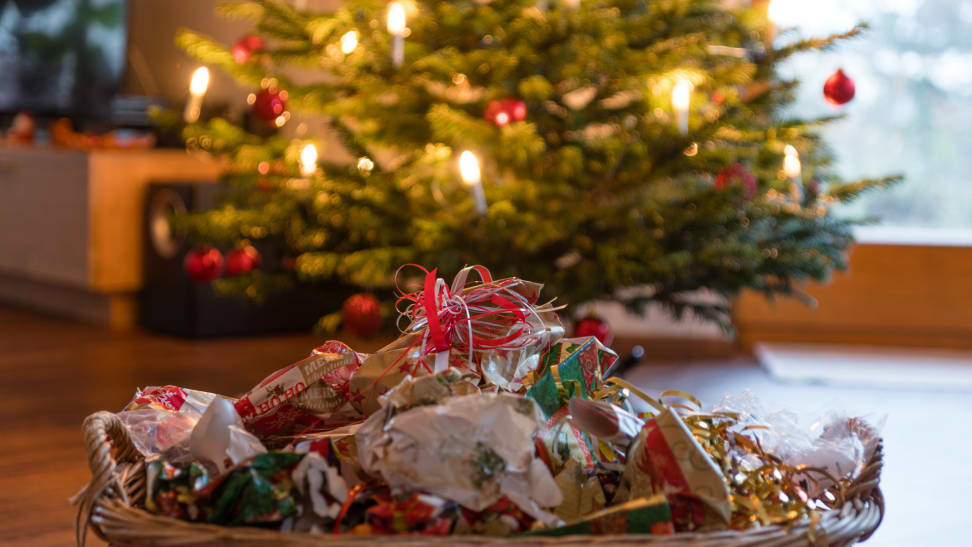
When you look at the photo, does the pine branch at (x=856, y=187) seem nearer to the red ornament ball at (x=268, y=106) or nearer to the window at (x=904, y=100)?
the window at (x=904, y=100)

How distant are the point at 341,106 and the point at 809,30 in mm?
1491

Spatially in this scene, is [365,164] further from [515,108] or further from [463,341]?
[463,341]

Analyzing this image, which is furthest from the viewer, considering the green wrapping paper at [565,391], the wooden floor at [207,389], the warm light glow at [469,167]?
the warm light glow at [469,167]

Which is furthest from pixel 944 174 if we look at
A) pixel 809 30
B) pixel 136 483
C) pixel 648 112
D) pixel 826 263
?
pixel 136 483

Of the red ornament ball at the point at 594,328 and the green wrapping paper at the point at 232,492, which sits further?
the red ornament ball at the point at 594,328

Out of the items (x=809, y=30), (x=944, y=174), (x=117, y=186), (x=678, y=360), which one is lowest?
(x=678, y=360)

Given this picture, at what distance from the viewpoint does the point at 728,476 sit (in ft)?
2.60

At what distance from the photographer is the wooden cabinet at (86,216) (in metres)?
2.76

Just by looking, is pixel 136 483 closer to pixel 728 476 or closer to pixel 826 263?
pixel 728 476

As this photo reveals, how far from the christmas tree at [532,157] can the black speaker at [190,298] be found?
65 cm

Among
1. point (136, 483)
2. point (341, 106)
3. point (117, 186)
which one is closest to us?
point (136, 483)

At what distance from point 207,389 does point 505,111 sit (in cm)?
86

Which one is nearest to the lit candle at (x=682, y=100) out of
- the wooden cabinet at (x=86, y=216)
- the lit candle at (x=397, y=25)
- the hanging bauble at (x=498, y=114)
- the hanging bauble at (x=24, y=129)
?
the hanging bauble at (x=498, y=114)

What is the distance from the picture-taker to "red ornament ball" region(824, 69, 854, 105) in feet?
5.93
